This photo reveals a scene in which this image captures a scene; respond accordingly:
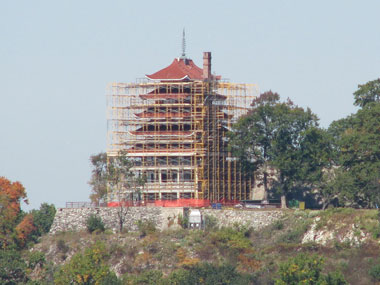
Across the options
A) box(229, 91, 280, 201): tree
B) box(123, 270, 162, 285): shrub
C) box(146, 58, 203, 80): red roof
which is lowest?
box(123, 270, 162, 285): shrub

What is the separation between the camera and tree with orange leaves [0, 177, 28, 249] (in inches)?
5261

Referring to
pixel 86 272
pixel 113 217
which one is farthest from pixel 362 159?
pixel 86 272

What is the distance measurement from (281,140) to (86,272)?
88.0 ft

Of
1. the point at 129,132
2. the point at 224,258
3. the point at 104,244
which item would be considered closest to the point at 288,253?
the point at 224,258

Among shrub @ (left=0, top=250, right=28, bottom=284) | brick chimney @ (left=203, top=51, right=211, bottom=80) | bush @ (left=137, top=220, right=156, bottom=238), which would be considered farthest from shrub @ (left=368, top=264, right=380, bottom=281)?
brick chimney @ (left=203, top=51, right=211, bottom=80)

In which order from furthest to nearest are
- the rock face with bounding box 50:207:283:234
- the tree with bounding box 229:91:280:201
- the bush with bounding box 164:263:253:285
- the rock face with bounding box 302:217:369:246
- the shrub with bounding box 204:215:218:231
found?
the tree with bounding box 229:91:280:201, the shrub with bounding box 204:215:218:231, the rock face with bounding box 50:207:283:234, the rock face with bounding box 302:217:369:246, the bush with bounding box 164:263:253:285

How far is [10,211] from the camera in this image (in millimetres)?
138250

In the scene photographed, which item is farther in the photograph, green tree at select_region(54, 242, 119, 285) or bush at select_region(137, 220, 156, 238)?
bush at select_region(137, 220, 156, 238)

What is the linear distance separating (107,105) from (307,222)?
27060 millimetres

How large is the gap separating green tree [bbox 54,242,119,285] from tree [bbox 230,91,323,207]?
21.7m

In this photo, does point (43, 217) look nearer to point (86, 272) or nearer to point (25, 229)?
point (25, 229)

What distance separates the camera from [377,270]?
4286 inches

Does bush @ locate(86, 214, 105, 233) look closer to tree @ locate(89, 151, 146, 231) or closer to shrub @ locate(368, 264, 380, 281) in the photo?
tree @ locate(89, 151, 146, 231)

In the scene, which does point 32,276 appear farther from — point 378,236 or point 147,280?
point 378,236
